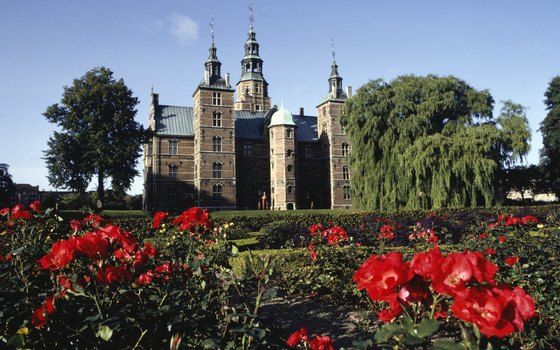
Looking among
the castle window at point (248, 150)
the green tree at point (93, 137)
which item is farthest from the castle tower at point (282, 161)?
the green tree at point (93, 137)

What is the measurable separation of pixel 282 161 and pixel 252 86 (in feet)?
50.8

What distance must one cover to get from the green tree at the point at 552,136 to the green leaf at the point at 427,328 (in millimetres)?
42541

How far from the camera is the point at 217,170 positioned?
122 feet

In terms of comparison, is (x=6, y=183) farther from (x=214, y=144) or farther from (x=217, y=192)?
(x=214, y=144)

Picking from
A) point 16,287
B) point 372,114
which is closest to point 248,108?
point 372,114

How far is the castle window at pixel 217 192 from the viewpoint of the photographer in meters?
36.9

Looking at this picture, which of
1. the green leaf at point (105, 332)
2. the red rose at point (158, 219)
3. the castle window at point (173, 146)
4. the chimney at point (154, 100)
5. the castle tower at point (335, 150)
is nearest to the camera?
the green leaf at point (105, 332)

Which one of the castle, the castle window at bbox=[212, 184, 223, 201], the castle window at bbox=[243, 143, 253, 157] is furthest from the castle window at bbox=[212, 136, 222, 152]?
the castle window at bbox=[243, 143, 253, 157]

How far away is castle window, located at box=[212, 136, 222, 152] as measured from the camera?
123 feet

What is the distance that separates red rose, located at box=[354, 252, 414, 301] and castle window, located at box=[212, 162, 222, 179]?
3583 cm

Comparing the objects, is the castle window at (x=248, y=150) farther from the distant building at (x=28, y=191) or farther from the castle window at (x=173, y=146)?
the distant building at (x=28, y=191)

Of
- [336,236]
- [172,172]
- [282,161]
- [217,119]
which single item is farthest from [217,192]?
[336,236]

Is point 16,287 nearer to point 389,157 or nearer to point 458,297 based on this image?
point 458,297

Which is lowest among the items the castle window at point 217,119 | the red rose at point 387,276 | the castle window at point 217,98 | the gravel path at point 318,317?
the gravel path at point 318,317
